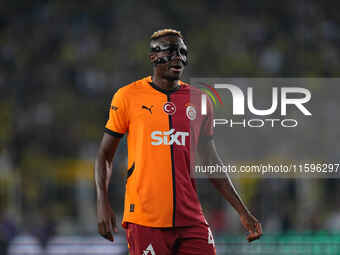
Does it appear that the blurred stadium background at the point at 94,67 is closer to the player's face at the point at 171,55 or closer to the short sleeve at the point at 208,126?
the short sleeve at the point at 208,126

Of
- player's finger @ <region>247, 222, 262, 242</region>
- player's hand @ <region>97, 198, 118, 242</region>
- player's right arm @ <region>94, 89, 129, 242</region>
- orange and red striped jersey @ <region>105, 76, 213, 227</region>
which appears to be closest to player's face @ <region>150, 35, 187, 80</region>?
orange and red striped jersey @ <region>105, 76, 213, 227</region>

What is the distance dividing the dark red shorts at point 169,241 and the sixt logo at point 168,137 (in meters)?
0.46

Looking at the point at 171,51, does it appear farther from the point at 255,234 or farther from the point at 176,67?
the point at 255,234

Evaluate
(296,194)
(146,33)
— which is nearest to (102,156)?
(296,194)

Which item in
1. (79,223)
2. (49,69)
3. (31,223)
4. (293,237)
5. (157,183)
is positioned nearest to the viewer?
(157,183)

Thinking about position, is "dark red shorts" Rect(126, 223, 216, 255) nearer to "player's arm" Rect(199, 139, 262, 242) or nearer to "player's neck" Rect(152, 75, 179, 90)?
"player's arm" Rect(199, 139, 262, 242)

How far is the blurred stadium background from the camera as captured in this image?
53.5ft

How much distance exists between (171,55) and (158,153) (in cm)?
55

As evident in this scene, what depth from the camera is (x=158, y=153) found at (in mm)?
3932

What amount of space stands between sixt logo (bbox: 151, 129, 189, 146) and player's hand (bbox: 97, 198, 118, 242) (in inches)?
17.0

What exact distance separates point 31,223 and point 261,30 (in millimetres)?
7444

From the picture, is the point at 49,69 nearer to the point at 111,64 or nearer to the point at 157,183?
the point at 111,64

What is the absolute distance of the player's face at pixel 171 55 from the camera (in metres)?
4.03

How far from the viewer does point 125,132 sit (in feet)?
13.4
